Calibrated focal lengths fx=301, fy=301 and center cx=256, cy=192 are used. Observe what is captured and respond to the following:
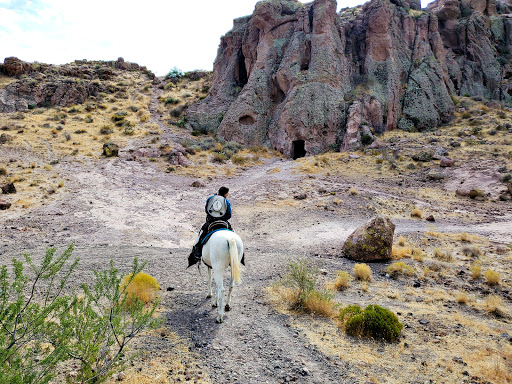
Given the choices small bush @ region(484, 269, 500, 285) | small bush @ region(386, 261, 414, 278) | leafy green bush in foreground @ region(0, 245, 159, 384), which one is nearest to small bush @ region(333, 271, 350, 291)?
small bush @ region(386, 261, 414, 278)

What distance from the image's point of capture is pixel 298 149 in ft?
106

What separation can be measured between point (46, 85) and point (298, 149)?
3226 cm

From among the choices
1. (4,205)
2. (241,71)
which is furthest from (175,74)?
(4,205)

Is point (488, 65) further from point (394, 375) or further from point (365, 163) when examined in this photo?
point (394, 375)

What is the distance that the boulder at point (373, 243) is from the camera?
10344mm

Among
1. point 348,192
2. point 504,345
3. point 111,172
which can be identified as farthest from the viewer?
point 111,172

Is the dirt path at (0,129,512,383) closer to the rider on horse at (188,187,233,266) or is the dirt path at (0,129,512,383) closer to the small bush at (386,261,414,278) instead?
the rider on horse at (188,187,233,266)

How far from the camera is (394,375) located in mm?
4527

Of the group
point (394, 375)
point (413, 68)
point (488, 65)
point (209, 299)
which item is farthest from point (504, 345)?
point (488, 65)

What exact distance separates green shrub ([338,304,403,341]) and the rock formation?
135ft

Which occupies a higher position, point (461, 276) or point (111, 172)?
point (111, 172)

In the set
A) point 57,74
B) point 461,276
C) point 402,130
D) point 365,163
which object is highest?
point 57,74

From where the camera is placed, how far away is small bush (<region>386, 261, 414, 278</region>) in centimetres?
908

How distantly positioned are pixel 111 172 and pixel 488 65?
47810 mm
